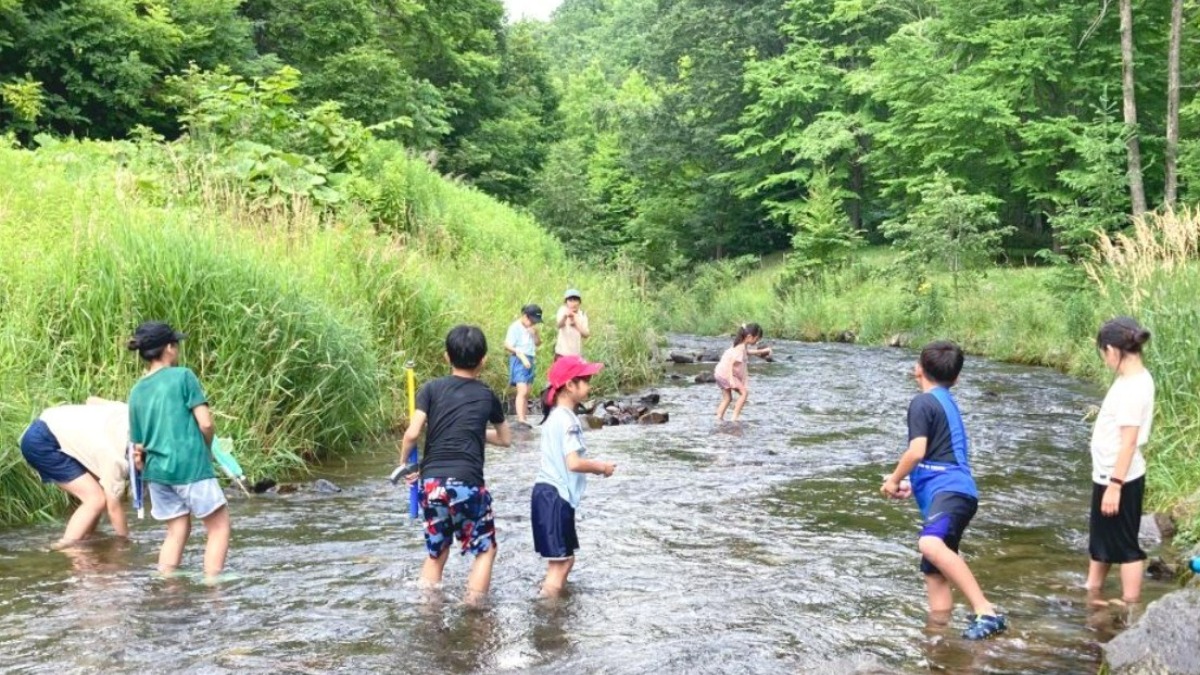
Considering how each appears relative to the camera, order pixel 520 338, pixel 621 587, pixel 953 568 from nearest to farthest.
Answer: pixel 953 568, pixel 621 587, pixel 520 338

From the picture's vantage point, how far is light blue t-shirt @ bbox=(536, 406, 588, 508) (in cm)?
611

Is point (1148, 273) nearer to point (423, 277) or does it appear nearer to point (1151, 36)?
point (423, 277)

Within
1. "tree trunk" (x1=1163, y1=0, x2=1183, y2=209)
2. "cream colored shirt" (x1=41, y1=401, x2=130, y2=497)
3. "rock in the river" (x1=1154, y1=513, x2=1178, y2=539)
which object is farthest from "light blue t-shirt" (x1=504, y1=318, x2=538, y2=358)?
"tree trunk" (x1=1163, y1=0, x2=1183, y2=209)

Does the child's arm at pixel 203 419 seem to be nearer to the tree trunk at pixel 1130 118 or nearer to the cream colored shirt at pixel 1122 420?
the cream colored shirt at pixel 1122 420

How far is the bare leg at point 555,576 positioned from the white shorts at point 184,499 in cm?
211

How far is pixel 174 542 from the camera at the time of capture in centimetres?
649

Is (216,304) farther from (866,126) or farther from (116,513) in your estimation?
(866,126)

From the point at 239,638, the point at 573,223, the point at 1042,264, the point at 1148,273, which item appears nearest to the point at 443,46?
the point at 573,223

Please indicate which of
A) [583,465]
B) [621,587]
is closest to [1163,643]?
[583,465]

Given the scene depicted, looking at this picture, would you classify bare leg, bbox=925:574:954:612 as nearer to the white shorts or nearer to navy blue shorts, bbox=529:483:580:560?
navy blue shorts, bbox=529:483:580:560

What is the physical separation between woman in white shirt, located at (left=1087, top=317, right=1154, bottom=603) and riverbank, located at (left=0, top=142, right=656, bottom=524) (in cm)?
695

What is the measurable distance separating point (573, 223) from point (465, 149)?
299 inches

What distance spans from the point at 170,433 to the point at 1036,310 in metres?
21.9

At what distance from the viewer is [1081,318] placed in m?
20.6
